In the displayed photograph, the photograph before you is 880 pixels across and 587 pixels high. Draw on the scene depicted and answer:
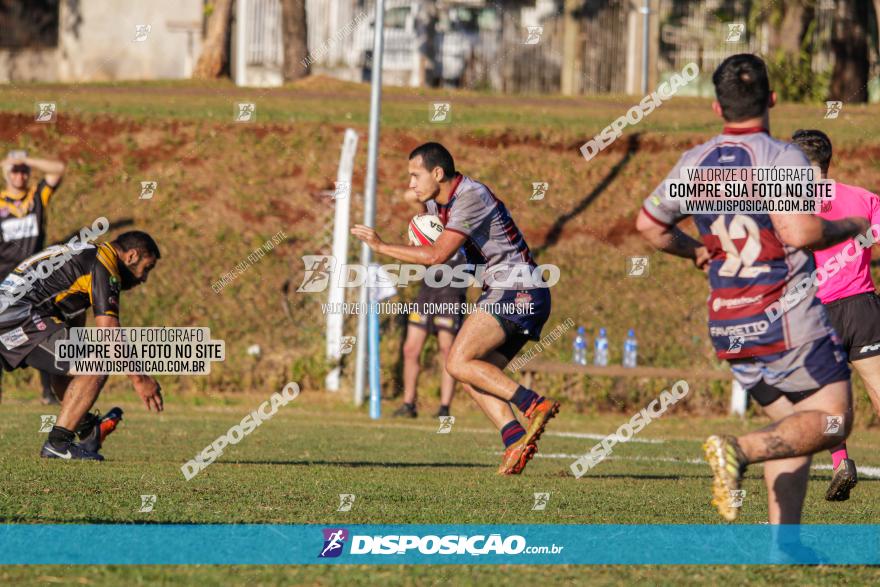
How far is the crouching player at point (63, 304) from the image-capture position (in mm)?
10180

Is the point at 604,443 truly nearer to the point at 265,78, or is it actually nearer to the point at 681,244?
the point at 681,244

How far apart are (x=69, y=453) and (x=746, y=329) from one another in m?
5.85

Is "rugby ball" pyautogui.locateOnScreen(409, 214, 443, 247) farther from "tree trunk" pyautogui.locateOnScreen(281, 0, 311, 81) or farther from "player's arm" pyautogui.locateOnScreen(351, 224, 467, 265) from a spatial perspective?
"tree trunk" pyautogui.locateOnScreen(281, 0, 311, 81)

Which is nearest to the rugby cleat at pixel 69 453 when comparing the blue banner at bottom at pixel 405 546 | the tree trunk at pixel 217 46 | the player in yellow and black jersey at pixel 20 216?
the blue banner at bottom at pixel 405 546

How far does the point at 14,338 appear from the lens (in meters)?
10.3

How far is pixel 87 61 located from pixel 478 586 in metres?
31.7

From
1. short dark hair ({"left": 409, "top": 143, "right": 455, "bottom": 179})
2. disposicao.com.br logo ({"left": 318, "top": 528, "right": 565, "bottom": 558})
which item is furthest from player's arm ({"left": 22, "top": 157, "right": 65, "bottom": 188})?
disposicao.com.br logo ({"left": 318, "top": 528, "right": 565, "bottom": 558})

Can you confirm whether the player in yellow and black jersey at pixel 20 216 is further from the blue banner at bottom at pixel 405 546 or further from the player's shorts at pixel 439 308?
the blue banner at bottom at pixel 405 546

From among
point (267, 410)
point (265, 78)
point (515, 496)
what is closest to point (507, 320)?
point (515, 496)

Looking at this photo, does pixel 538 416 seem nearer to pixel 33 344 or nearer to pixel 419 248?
pixel 419 248

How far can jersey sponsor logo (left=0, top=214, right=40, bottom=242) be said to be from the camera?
1588 cm

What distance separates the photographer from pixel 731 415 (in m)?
18.4

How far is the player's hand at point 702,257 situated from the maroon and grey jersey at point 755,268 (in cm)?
6

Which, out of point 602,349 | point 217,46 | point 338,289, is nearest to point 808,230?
point 602,349
